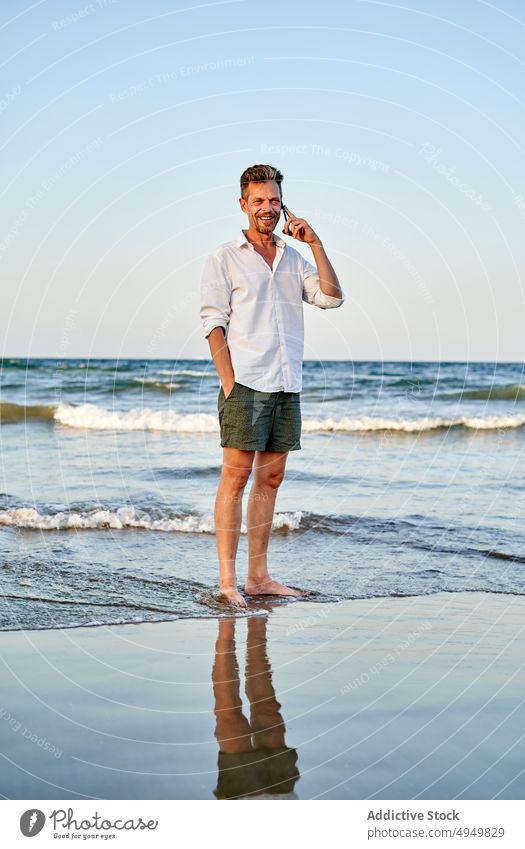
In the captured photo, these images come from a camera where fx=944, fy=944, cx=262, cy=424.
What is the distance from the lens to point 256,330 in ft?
17.3

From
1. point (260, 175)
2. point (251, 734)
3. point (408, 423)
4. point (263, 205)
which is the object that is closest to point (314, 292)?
point (263, 205)

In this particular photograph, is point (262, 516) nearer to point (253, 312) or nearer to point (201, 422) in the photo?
point (253, 312)

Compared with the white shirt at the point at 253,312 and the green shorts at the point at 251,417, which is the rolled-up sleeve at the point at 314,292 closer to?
the white shirt at the point at 253,312

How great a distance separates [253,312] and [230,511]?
1.14 meters

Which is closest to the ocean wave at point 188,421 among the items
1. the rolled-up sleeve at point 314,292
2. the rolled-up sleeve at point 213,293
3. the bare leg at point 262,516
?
the bare leg at point 262,516

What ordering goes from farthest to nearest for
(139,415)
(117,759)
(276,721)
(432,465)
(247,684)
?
(139,415) < (432,465) < (247,684) < (276,721) < (117,759)

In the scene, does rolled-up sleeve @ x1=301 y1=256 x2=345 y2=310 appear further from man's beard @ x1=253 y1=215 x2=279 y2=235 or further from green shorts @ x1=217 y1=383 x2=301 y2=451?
green shorts @ x1=217 y1=383 x2=301 y2=451

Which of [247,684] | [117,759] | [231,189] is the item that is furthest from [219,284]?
[117,759]

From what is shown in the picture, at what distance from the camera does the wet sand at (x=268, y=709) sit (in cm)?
298

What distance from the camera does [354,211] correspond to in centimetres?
737

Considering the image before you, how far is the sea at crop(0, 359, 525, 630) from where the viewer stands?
18.4 ft

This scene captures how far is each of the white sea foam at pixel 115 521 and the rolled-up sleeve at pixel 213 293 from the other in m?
2.73
